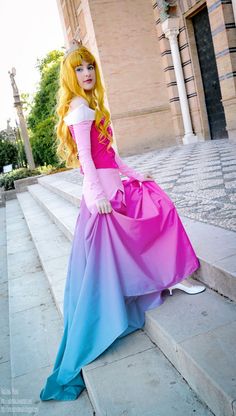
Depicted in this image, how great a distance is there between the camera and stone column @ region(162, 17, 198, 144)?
11.2 meters

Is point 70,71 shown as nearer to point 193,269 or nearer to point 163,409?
point 193,269

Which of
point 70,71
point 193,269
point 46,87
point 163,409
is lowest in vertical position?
point 163,409

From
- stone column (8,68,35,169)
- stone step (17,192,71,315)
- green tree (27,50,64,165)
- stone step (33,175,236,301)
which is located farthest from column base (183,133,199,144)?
green tree (27,50,64,165)

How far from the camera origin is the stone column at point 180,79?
441 inches

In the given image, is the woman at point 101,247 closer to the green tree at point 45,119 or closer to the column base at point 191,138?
the column base at point 191,138

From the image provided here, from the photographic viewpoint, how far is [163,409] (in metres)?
1.52

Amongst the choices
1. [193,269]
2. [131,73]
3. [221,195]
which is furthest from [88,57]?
[131,73]

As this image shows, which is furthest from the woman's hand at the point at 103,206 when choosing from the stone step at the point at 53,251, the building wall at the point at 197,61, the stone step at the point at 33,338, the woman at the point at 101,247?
the building wall at the point at 197,61

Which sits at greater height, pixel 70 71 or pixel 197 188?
pixel 70 71

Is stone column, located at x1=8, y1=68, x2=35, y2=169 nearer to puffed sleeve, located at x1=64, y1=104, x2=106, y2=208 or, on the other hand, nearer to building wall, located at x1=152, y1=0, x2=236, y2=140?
building wall, located at x1=152, y1=0, x2=236, y2=140

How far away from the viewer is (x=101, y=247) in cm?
198

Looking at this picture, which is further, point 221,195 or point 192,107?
point 192,107

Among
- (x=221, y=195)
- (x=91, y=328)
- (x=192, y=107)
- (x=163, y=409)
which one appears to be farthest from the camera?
(x=192, y=107)

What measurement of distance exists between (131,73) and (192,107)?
2673 millimetres
